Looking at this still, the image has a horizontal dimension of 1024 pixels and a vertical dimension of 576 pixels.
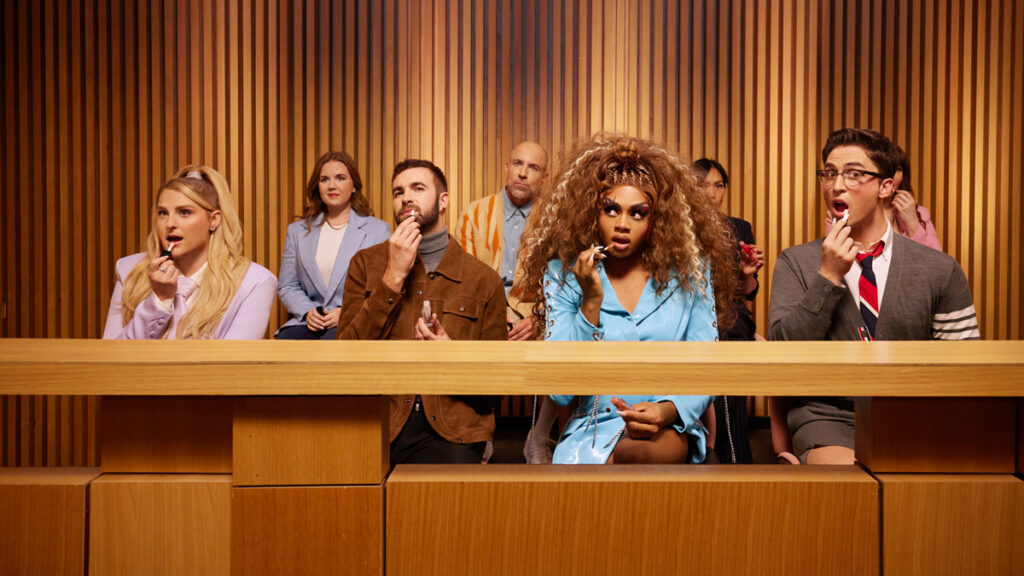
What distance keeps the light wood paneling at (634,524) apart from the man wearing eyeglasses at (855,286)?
0.90 metres

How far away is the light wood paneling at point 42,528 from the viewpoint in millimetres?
1056

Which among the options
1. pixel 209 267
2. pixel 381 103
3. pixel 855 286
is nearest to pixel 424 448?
pixel 209 267

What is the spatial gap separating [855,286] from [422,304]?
4.42ft

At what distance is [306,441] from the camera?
3.47ft

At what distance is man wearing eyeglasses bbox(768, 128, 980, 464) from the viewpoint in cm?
209

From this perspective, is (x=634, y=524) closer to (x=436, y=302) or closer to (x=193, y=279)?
(x=436, y=302)

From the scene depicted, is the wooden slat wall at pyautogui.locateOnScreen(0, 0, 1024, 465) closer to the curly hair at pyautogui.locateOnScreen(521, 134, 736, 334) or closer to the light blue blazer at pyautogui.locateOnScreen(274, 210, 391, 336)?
the light blue blazer at pyautogui.locateOnScreen(274, 210, 391, 336)

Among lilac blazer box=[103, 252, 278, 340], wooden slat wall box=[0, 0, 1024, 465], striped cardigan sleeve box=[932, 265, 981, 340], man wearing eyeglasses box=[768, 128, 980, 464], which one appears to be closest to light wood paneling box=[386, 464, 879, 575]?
man wearing eyeglasses box=[768, 128, 980, 464]

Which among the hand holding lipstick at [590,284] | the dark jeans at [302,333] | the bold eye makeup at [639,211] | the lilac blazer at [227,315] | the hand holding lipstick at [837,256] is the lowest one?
the dark jeans at [302,333]

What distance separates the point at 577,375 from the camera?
3.23 feet

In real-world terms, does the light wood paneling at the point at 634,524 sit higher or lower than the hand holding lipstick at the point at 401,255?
lower

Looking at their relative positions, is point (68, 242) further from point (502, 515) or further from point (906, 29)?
point (906, 29)

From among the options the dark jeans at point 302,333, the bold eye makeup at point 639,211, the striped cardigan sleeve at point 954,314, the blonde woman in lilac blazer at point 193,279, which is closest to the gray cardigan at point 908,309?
the striped cardigan sleeve at point 954,314

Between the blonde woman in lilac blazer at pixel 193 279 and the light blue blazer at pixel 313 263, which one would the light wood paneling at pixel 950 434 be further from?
the light blue blazer at pixel 313 263
